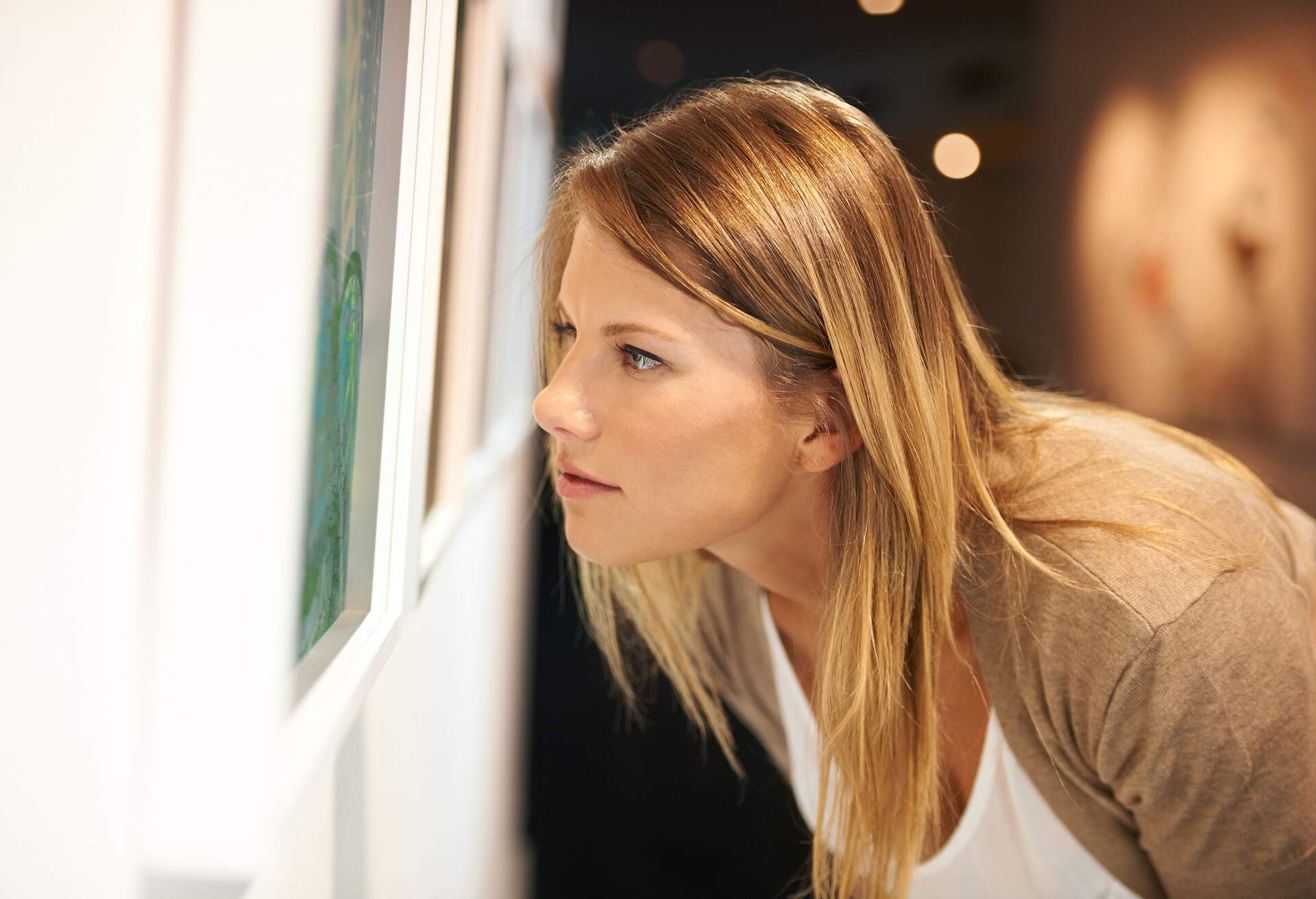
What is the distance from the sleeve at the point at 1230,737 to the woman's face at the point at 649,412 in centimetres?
Answer: 41

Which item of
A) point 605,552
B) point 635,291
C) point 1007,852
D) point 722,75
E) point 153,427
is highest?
point 722,75

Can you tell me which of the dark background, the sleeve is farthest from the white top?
the dark background

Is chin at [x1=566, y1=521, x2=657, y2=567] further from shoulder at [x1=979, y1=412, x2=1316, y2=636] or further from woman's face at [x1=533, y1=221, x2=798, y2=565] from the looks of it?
shoulder at [x1=979, y1=412, x2=1316, y2=636]

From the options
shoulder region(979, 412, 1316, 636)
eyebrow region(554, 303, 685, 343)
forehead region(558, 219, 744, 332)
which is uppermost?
forehead region(558, 219, 744, 332)

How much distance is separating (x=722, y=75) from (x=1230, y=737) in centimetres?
231

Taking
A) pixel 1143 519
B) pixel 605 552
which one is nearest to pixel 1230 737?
pixel 1143 519

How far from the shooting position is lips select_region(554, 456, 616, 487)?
37.7 inches

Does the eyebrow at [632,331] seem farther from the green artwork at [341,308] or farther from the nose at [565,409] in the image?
the green artwork at [341,308]

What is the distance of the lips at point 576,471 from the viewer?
0.96 m

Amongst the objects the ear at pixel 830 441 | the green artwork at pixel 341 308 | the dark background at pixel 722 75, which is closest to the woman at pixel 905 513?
the ear at pixel 830 441

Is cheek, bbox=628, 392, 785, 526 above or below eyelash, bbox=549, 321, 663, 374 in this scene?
below

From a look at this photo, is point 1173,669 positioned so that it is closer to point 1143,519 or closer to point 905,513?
point 1143,519

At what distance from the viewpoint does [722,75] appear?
110 inches

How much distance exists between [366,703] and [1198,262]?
2.79 metres
